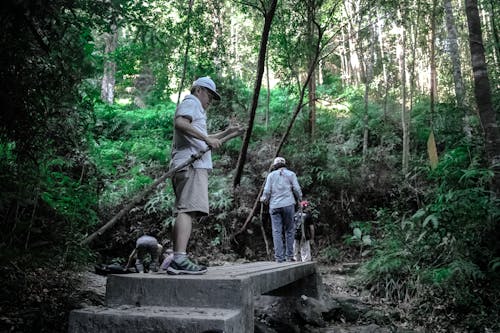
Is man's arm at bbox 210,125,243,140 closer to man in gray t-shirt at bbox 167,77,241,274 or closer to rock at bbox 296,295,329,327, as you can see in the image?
man in gray t-shirt at bbox 167,77,241,274

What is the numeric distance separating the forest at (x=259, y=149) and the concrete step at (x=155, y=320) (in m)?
1.21

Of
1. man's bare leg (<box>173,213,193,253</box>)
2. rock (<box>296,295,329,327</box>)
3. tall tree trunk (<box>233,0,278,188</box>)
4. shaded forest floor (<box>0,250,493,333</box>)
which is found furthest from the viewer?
tall tree trunk (<box>233,0,278,188</box>)

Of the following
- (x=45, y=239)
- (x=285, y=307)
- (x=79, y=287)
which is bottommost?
(x=285, y=307)

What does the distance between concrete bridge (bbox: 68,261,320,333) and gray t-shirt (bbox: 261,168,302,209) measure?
4176mm

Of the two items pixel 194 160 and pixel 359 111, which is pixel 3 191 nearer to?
pixel 194 160

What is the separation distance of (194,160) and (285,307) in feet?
12.1

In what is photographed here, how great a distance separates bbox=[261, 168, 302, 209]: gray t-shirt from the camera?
7578 mm

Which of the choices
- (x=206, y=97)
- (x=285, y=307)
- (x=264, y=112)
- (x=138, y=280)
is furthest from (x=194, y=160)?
(x=264, y=112)

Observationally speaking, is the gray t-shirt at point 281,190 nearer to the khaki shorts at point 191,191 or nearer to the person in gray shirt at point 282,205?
the person in gray shirt at point 282,205

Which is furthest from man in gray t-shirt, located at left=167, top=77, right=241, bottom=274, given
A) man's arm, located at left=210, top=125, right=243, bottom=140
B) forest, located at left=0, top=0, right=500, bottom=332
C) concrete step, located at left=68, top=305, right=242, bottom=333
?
concrete step, located at left=68, top=305, right=242, bottom=333

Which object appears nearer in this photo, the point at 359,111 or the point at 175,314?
the point at 175,314

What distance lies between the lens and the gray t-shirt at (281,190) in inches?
298

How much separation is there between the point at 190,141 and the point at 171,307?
1471 mm

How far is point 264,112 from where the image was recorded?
17641 millimetres
